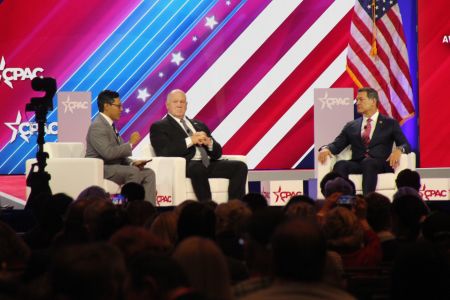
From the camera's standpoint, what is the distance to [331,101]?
10.7m

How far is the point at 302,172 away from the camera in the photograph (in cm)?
1167

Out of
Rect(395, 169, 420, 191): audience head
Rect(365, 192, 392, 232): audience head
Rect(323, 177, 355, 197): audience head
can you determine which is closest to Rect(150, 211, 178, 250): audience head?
Rect(365, 192, 392, 232): audience head

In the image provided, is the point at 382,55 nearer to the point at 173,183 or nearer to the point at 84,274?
the point at 173,183

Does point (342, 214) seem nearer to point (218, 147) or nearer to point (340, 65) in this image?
point (218, 147)

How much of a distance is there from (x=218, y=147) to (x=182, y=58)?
246 cm

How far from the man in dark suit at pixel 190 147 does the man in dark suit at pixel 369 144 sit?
0.90 metres

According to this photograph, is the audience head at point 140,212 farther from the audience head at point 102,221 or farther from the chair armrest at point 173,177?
the chair armrest at point 173,177

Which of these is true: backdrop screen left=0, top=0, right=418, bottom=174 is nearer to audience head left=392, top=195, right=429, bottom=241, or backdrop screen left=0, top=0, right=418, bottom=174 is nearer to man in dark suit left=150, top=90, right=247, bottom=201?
man in dark suit left=150, top=90, right=247, bottom=201

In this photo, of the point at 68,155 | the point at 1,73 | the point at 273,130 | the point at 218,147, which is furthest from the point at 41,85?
the point at 273,130

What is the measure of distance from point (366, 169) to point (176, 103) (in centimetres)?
197

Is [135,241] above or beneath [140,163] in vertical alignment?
beneath

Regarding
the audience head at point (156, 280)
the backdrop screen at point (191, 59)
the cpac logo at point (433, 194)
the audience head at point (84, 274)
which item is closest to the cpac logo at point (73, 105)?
the backdrop screen at point (191, 59)

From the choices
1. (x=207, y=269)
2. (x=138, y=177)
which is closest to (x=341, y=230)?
(x=207, y=269)

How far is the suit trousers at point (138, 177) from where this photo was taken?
28.9ft
